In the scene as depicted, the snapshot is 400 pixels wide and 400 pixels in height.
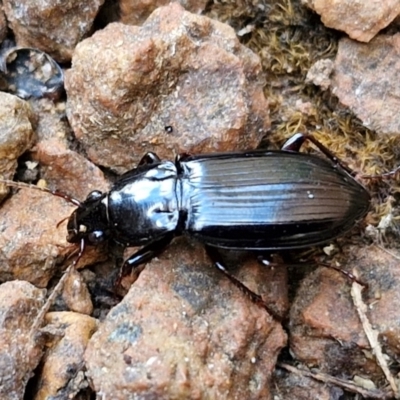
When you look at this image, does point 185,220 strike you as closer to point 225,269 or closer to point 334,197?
point 225,269

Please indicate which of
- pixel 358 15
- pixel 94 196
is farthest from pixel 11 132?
pixel 358 15

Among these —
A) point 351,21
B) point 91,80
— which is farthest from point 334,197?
point 91,80

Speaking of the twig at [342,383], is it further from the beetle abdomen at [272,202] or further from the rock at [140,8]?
the rock at [140,8]

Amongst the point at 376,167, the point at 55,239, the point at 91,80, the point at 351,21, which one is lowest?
the point at 55,239

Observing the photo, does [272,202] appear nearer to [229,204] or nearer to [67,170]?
[229,204]

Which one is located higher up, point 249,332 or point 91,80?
point 91,80

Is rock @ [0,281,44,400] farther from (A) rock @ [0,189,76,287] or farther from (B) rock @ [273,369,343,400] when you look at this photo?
(B) rock @ [273,369,343,400]

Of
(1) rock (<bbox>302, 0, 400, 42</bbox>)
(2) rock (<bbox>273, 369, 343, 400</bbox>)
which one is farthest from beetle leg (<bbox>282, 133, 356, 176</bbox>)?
(2) rock (<bbox>273, 369, 343, 400</bbox>)
